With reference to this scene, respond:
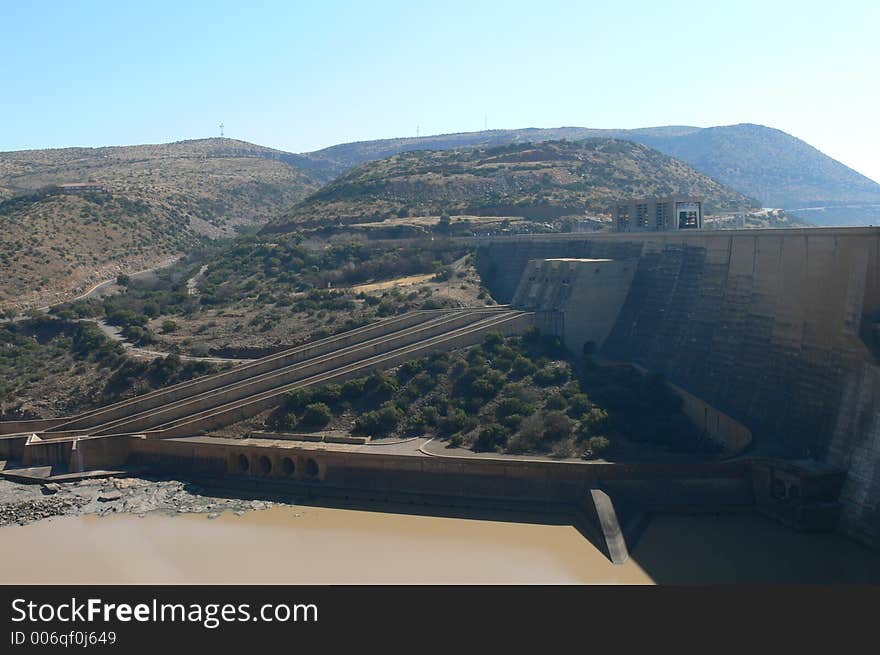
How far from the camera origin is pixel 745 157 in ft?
424

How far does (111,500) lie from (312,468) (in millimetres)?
6735

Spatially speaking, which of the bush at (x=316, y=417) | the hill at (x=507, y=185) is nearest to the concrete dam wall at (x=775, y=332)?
the bush at (x=316, y=417)

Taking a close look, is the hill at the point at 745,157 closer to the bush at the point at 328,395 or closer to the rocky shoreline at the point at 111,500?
the bush at the point at 328,395

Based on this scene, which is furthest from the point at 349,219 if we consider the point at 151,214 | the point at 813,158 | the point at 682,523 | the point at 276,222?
the point at 813,158

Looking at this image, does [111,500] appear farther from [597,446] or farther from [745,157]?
[745,157]

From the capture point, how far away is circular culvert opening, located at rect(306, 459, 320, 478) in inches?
1169

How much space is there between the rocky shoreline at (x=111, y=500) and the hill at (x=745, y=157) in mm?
90509

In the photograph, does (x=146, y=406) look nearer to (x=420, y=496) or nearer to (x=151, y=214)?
(x=420, y=496)

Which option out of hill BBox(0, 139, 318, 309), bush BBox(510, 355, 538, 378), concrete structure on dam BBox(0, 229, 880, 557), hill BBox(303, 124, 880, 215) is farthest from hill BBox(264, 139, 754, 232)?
hill BBox(303, 124, 880, 215)

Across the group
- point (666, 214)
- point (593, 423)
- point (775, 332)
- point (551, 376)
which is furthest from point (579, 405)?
point (666, 214)

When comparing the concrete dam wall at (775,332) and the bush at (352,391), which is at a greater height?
the concrete dam wall at (775,332)

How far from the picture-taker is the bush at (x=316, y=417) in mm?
32219

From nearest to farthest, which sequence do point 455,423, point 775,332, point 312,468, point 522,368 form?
point 775,332 < point 312,468 < point 455,423 < point 522,368

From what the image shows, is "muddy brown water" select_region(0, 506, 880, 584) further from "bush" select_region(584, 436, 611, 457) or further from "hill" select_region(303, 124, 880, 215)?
"hill" select_region(303, 124, 880, 215)
